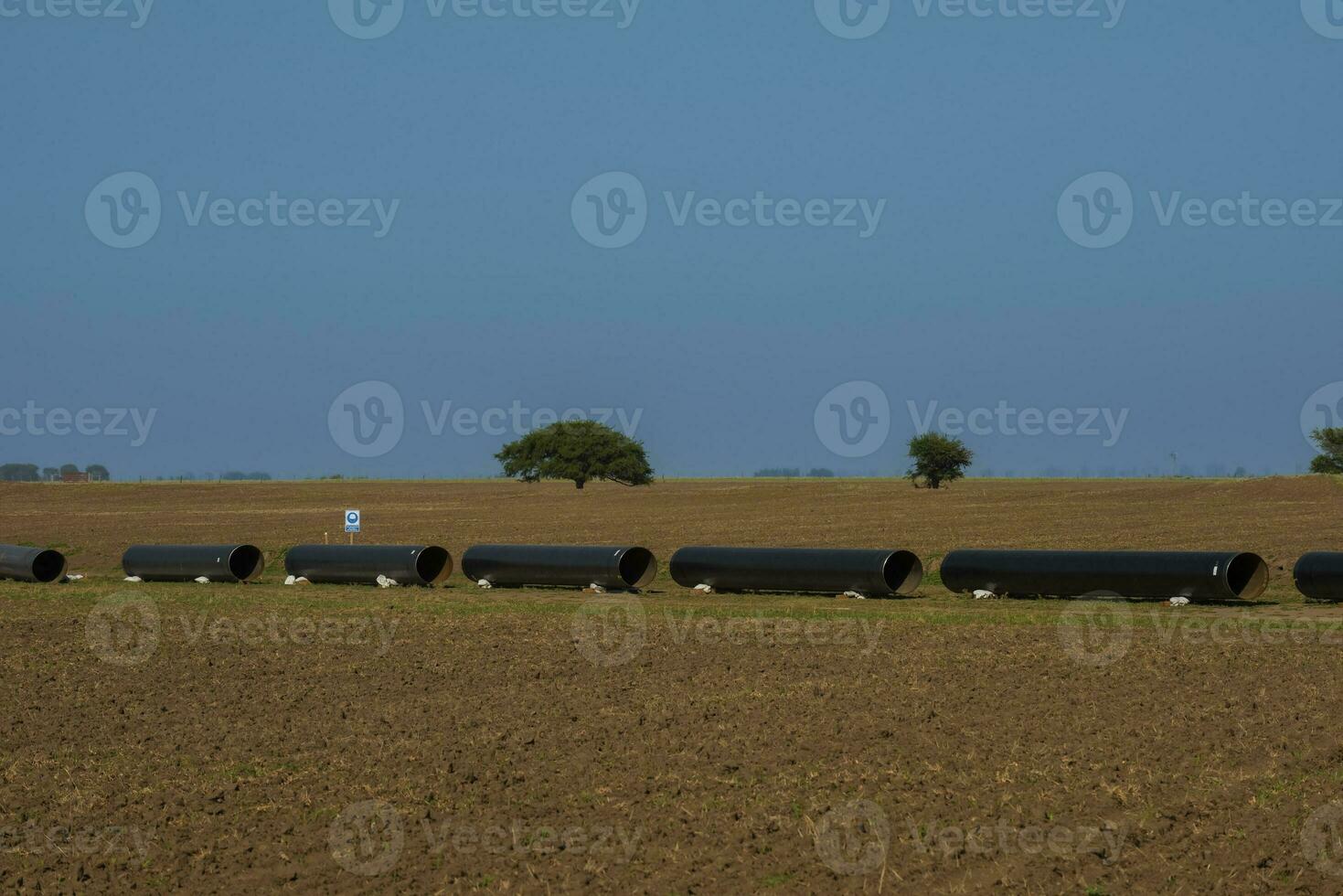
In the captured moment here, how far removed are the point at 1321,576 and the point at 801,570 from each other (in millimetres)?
8933

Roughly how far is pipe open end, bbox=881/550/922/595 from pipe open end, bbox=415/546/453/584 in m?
9.82

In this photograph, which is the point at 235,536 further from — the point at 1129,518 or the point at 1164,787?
the point at 1164,787

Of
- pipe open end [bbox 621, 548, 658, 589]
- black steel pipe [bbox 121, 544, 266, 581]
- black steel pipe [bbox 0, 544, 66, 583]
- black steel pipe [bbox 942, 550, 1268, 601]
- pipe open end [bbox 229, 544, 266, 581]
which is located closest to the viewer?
black steel pipe [bbox 942, 550, 1268, 601]

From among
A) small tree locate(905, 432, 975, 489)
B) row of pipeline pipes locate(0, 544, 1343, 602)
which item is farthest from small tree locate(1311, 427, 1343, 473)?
row of pipeline pipes locate(0, 544, 1343, 602)

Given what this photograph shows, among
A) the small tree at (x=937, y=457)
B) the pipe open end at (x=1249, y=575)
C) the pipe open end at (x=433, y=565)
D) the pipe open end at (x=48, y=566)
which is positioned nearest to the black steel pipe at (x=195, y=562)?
the pipe open end at (x=48, y=566)

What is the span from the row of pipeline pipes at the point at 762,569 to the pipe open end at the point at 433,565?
0.03 m

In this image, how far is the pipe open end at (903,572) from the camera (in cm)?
2692

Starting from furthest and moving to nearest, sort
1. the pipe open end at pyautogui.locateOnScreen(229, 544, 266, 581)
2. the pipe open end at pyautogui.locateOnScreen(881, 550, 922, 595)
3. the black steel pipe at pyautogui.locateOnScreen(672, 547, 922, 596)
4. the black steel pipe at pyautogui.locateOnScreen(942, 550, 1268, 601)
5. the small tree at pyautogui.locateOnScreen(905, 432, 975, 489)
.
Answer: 1. the small tree at pyautogui.locateOnScreen(905, 432, 975, 489)
2. the pipe open end at pyautogui.locateOnScreen(229, 544, 266, 581)
3. the pipe open end at pyautogui.locateOnScreen(881, 550, 922, 595)
4. the black steel pipe at pyautogui.locateOnScreen(672, 547, 922, 596)
5. the black steel pipe at pyautogui.locateOnScreen(942, 550, 1268, 601)

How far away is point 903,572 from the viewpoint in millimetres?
27359

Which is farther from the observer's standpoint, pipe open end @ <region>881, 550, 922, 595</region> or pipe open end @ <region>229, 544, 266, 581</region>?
pipe open end @ <region>229, 544, 266, 581</region>

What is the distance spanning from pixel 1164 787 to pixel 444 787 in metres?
5.66

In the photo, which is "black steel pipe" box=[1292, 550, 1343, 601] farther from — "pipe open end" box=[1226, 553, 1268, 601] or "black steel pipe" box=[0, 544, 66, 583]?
"black steel pipe" box=[0, 544, 66, 583]

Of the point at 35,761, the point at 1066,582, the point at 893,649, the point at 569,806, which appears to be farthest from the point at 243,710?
the point at 1066,582

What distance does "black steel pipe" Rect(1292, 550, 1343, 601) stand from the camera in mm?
23859
